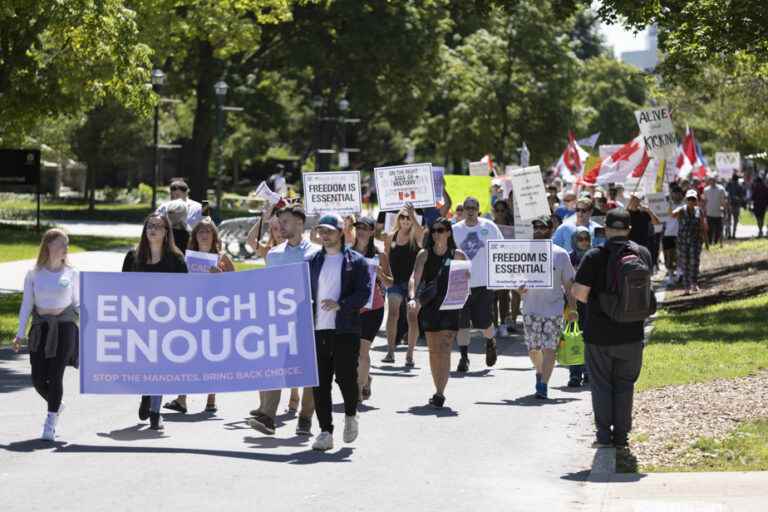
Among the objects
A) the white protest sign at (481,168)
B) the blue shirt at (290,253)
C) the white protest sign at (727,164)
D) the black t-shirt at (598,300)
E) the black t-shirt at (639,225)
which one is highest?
the white protest sign at (727,164)

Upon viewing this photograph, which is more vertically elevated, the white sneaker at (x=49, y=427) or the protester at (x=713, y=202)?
the protester at (x=713, y=202)

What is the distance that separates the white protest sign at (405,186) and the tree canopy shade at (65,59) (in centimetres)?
424

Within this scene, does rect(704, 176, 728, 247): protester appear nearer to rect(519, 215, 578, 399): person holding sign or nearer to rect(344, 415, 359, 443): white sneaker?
rect(519, 215, 578, 399): person holding sign

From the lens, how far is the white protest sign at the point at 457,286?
523 inches

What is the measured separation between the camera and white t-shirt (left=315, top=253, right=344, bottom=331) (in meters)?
10.9

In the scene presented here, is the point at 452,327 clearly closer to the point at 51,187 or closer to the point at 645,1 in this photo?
the point at 645,1

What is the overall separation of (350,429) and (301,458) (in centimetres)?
67

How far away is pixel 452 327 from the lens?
43.5 ft

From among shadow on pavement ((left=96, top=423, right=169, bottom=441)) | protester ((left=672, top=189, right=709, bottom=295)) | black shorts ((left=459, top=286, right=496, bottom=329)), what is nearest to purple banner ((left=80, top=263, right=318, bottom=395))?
shadow on pavement ((left=96, top=423, right=169, bottom=441))

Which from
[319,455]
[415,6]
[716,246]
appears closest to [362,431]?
[319,455]

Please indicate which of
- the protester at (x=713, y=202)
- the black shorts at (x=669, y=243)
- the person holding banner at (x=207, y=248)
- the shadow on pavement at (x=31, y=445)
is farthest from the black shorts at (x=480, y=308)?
the protester at (x=713, y=202)

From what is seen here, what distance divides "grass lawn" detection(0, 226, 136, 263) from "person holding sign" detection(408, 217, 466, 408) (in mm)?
17442

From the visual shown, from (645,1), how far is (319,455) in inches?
498

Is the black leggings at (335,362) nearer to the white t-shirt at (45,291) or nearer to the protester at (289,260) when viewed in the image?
the protester at (289,260)
